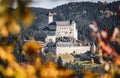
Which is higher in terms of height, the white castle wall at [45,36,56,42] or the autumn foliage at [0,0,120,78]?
the autumn foliage at [0,0,120,78]

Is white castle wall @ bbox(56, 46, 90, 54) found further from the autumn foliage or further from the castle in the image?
the autumn foliage

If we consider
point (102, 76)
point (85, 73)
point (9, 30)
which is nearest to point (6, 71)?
point (9, 30)

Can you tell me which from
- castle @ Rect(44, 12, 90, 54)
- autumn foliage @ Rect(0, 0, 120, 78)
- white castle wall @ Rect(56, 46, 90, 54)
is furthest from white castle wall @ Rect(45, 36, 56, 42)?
autumn foliage @ Rect(0, 0, 120, 78)

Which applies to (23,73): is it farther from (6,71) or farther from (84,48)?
(84,48)

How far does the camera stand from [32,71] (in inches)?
84.4

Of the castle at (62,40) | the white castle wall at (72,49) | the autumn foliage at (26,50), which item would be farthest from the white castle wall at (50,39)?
the autumn foliage at (26,50)

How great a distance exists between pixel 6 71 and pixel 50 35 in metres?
125

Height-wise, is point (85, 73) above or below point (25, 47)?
below

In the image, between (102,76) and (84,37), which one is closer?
(102,76)

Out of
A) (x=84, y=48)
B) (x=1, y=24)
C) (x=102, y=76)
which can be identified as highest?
(x=1, y=24)

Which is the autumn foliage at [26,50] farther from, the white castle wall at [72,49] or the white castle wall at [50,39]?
the white castle wall at [50,39]

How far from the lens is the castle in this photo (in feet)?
364

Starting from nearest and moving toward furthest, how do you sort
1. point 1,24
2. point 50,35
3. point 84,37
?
point 1,24
point 50,35
point 84,37

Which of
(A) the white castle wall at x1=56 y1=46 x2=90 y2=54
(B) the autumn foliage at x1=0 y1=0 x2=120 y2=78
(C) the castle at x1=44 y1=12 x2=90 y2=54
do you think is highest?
(B) the autumn foliage at x1=0 y1=0 x2=120 y2=78
